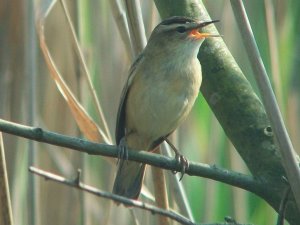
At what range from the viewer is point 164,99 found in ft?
7.18

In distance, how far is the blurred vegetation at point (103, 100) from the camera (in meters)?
2.31

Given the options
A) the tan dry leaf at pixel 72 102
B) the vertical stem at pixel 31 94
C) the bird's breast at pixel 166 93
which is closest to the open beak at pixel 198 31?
the bird's breast at pixel 166 93

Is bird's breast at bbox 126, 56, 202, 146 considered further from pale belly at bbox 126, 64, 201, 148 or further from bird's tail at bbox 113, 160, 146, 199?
bird's tail at bbox 113, 160, 146, 199

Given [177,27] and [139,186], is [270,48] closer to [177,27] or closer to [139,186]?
[177,27]

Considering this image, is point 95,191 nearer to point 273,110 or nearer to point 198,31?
point 273,110

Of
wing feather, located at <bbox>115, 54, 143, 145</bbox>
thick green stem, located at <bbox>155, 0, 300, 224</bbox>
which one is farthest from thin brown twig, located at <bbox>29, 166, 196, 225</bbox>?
wing feather, located at <bbox>115, 54, 143, 145</bbox>

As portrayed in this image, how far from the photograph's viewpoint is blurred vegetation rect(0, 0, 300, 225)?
2312 millimetres

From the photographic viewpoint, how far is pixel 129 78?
225 cm

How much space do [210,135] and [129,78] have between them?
16.8 inches

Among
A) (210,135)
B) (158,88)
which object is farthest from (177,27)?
(210,135)

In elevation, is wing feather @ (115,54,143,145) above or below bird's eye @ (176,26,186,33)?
below

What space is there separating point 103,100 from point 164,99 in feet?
2.31

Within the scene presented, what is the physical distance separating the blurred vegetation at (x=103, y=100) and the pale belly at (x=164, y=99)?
17 cm

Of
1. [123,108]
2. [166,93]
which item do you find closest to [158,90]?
[166,93]
